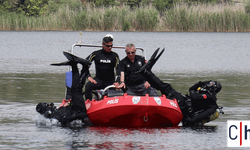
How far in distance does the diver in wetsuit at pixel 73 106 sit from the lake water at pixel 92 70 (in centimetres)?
16

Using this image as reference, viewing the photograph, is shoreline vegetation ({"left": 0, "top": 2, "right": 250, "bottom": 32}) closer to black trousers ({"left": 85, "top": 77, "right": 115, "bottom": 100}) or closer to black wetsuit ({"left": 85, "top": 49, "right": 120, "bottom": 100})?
black wetsuit ({"left": 85, "top": 49, "right": 120, "bottom": 100})

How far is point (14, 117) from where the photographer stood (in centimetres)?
1136

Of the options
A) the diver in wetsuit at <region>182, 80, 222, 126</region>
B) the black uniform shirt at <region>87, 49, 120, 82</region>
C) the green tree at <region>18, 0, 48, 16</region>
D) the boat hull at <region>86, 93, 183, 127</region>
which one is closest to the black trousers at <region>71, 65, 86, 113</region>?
the boat hull at <region>86, 93, 183, 127</region>

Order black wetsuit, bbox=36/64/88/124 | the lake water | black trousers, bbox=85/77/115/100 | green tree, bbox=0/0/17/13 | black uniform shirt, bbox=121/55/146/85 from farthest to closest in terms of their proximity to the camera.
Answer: green tree, bbox=0/0/17/13 → black uniform shirt, bbox=121/55/146/85 → black trousers, bbox=85/77/115/100 → black wetsuit, bbox=36/64/88/124 → the lake water

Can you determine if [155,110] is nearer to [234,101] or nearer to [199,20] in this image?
[234,101]

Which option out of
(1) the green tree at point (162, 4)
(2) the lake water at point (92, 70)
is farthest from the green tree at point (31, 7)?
(2) the lake water at point (92, 70)

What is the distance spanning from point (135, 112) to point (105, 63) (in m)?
1.76

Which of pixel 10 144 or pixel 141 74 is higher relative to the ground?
pixel 141 74

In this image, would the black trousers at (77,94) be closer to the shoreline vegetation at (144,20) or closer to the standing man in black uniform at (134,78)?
the standing man in black uniform at (134,78)

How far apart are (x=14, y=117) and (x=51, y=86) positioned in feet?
16.9

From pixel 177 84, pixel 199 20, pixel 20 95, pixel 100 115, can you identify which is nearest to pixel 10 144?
pixel 100 115

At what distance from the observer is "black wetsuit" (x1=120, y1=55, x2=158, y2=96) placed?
11.6 meters

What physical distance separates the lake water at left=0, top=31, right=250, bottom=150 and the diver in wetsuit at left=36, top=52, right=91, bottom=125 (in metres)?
0.16

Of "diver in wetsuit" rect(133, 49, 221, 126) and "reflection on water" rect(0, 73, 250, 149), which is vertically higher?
"diver in wetsuit" rect(133, 49, 221, 126)
